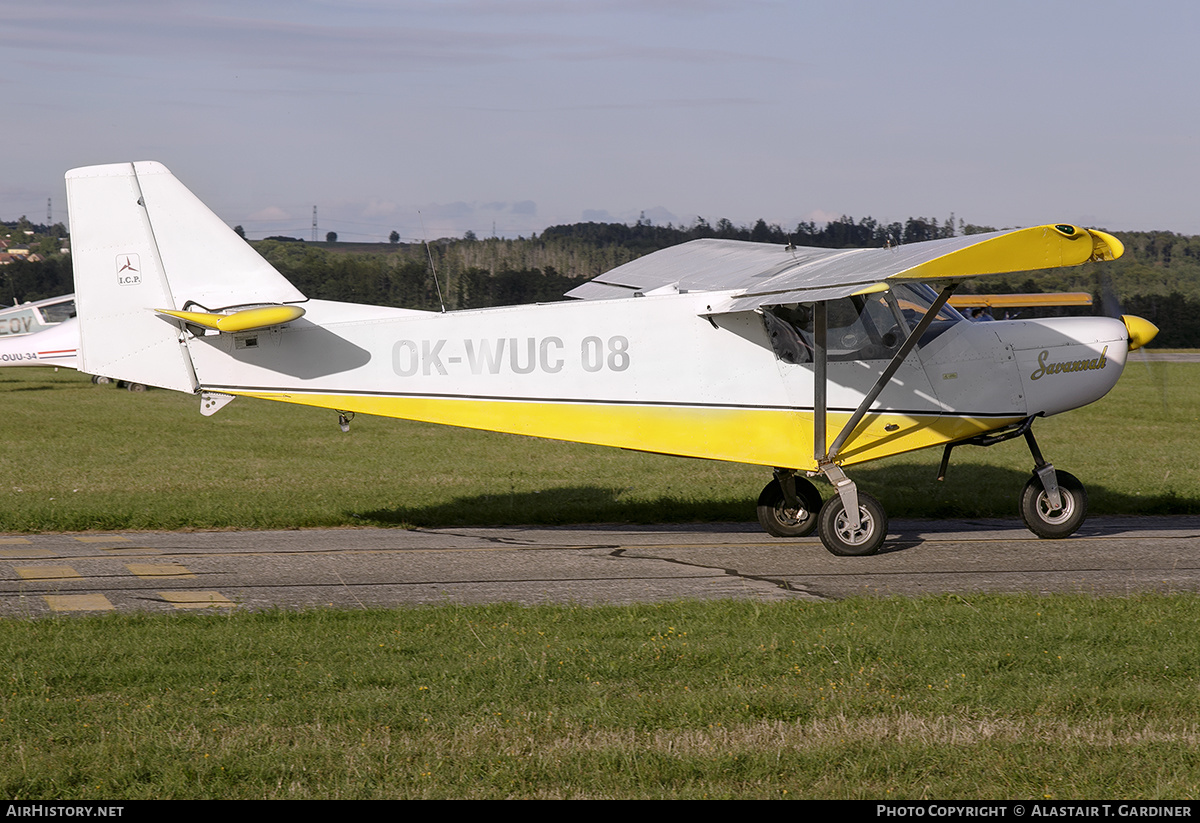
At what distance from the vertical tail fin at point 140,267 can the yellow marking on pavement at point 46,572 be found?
185 centimetres

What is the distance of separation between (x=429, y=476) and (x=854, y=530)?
23.5ft

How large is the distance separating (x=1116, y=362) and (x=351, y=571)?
25.6 ft

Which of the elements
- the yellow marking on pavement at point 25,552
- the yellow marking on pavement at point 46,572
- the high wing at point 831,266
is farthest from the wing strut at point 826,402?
the yellow marking on pavement at point 25,552

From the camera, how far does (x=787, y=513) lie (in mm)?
11617

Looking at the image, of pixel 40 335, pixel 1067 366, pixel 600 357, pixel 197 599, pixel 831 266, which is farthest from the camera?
pixel 40 335

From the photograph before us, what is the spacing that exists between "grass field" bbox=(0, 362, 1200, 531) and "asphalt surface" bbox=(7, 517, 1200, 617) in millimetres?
781

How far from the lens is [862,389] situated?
1062 centimetres

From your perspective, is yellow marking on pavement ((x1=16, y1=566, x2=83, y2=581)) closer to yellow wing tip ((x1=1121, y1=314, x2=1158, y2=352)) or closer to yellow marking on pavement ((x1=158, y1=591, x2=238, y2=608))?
yellow marking on pavement ((x1=158, y1=591, x2=238, y2=608))

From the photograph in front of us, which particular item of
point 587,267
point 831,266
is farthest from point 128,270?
point 587,267

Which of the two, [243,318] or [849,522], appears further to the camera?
[849,522]

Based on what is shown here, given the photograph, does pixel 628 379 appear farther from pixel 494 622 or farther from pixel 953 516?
pixel 953 516

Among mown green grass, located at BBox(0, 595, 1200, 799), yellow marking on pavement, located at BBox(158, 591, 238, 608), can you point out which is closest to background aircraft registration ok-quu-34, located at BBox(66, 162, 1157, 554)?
yellow marking on pavement, located at BBox(158, 591, 238, 608)

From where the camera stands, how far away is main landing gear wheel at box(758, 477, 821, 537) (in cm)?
1156

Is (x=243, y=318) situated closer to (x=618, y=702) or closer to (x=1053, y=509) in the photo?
(x=618, y=702)
